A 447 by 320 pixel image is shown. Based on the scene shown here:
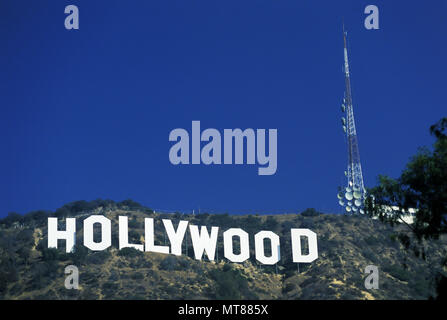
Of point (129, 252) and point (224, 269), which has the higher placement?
point (129, 252)

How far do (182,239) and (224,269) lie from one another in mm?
5897

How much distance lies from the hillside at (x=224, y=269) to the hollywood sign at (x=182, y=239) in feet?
3.54

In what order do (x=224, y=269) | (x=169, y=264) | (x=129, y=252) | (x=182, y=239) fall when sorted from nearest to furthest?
(x=169, y=264)
(x=224, y=269)
(x=182, y=239)
(x=129, y=252)

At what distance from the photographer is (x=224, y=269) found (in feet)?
230

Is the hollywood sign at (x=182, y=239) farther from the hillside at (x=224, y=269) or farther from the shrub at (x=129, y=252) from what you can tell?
the hillside at (x=224, y=269)

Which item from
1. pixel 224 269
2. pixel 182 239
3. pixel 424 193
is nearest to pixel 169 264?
pixel 182 239

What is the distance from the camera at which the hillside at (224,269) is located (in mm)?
62375

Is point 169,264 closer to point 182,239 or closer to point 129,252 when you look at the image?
point 182,239

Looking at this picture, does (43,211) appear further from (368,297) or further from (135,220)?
(368,297)

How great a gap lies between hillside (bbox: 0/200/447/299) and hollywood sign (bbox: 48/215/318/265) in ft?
3.54

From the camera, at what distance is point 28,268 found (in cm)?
7050

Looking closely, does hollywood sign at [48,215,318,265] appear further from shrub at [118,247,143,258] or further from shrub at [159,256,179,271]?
shrub at [159,256,179,271]
